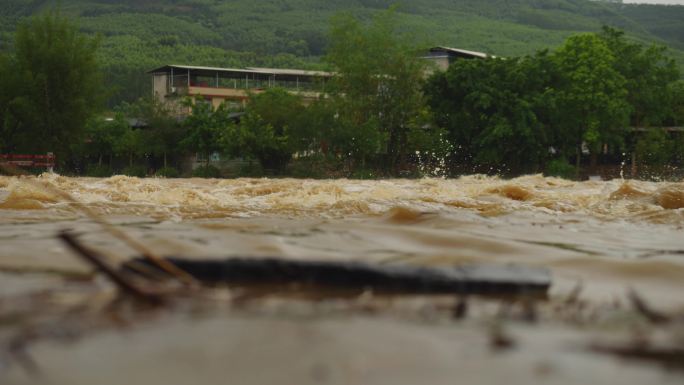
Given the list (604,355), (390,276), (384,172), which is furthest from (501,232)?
(384,172)

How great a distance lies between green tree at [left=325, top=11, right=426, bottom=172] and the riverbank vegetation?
0.07 m

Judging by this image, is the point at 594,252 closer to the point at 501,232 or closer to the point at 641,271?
the point at 641,271

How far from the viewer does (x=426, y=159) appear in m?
43.0

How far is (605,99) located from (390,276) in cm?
4356

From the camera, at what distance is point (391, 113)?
43.6m

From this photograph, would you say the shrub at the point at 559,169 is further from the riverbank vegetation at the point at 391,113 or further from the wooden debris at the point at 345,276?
the wooden debris at the point at 345,276

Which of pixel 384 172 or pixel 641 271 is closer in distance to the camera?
pixel 641 271

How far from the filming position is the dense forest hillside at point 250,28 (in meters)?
131

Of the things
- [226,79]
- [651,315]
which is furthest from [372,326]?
[226,79]

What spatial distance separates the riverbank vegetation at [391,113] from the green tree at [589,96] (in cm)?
7

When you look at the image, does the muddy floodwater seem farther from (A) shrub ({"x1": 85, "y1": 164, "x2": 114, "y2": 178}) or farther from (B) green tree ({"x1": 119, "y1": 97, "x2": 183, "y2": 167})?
(B) green tree ({"x1": 119, "y1": 97, "x2": 183, "y2": 167})

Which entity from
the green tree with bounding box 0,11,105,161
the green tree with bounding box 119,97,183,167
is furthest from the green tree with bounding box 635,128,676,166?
the green tree with bounding box 0,11,105,161

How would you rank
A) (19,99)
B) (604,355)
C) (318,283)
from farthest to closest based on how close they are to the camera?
(19,99) → (318,283) → (604,355)

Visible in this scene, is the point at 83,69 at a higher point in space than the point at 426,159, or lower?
higher
